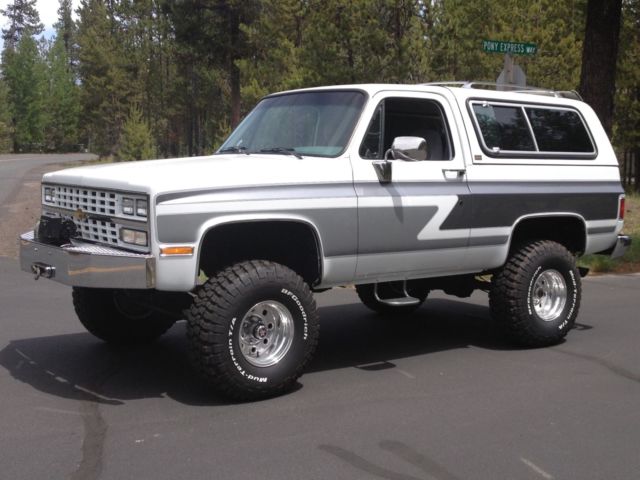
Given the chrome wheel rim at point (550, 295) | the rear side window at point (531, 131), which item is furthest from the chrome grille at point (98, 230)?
the chrome wheel rim at point (550, 295)

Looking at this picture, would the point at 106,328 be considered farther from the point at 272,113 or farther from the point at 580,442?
the point at 580,442

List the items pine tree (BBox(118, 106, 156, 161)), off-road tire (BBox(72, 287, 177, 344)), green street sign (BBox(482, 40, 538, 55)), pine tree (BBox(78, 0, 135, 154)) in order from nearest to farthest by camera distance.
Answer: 1. off-road tire (BBox(72, 287, 177, 344))
2. green street sign (BBox(482, 40, 538, 55))
3. pine tree (BBox(118, 106, 156, 161))
4. pine tree (BBox(78, 0, 135, 154))

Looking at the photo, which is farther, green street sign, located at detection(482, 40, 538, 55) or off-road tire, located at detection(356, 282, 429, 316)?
green street sign, located at detection(482, 40, 538, 55)

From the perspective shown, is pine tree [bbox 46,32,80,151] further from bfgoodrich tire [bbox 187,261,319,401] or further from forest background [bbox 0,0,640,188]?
bfgoodrich tire [bbox 187,261,319,401]

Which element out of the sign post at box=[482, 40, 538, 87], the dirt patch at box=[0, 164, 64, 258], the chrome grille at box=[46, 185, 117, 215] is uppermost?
the sign post at box=[482, 40, 538, 87]

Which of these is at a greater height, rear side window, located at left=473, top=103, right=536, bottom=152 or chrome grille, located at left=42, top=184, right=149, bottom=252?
rear side window, located at left=473, top=103, right=536, bottom=152

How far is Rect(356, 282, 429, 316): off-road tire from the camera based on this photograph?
7.23 metres

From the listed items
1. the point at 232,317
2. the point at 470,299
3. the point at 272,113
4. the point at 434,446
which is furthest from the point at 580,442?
the point at 470,299

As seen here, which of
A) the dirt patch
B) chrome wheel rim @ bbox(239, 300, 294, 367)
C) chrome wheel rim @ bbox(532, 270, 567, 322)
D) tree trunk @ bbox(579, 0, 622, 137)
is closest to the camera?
chrome wheel rim @ bbox(239, 300, 294, 367)

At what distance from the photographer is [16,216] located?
16812mm

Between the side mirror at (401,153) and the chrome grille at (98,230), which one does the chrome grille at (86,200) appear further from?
the side mirror at (401,153)

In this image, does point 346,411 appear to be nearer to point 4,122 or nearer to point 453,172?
point 453,172

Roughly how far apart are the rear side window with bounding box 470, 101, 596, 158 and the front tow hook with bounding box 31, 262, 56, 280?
3.49 meters

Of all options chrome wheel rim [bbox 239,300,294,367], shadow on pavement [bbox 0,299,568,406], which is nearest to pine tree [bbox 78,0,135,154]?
shadow on pavement [bbox 0,299,568,406]
